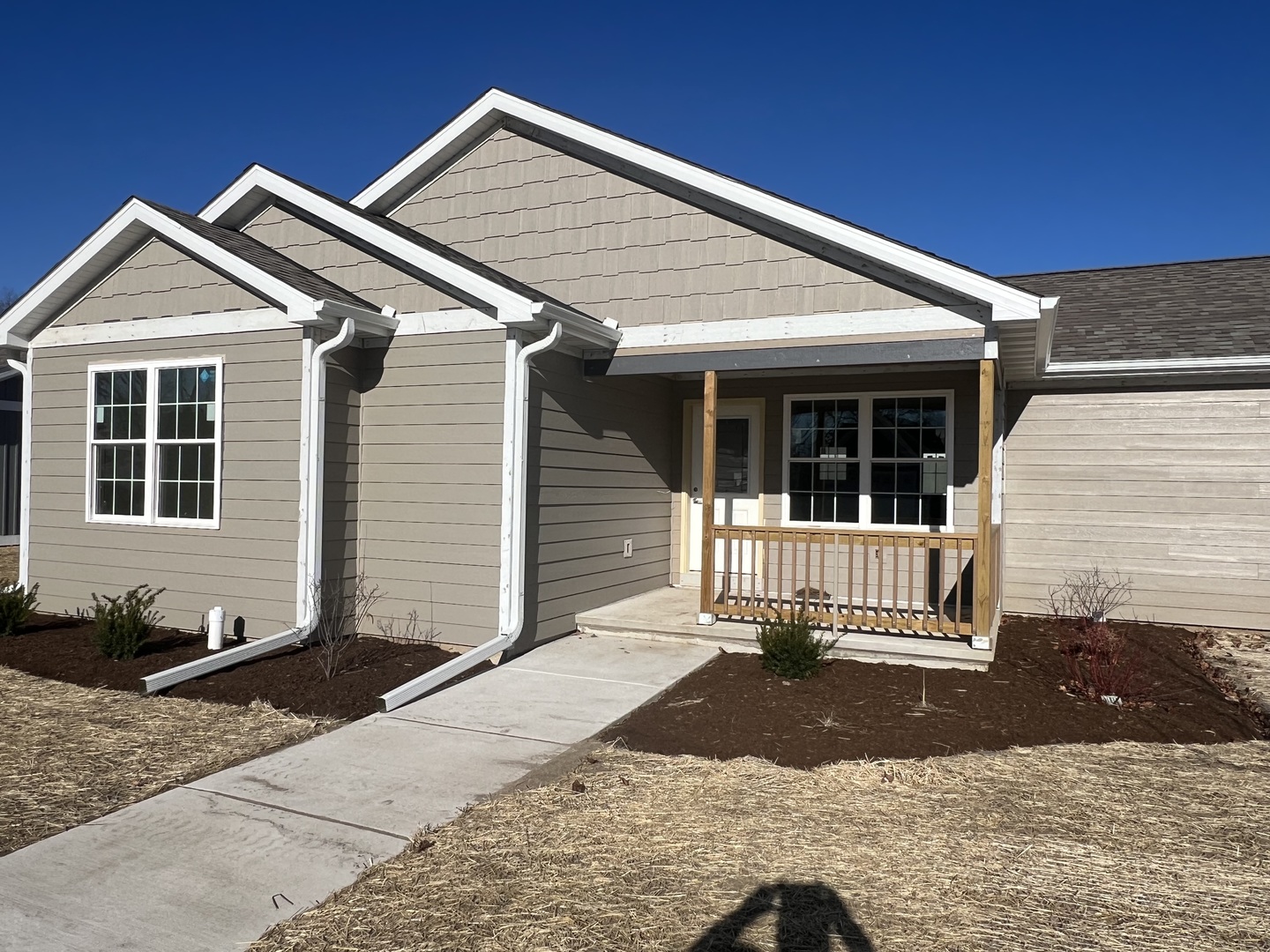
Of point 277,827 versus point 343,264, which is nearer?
point 277,827

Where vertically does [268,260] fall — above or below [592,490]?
above

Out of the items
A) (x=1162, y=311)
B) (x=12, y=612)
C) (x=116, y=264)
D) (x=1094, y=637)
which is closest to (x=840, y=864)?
(x=1094, y=637)

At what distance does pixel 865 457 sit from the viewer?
30.4ft

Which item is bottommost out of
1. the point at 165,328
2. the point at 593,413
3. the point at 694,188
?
the point at 593,413

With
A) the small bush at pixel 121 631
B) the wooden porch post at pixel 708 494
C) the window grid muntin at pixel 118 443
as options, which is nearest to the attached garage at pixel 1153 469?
the wooden porch post at pixel 708 494

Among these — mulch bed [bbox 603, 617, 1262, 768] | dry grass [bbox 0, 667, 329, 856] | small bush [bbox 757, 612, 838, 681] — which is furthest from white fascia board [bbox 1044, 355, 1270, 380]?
dry grass [bbox 0, 667, 329, 856]

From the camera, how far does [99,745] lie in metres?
5.18

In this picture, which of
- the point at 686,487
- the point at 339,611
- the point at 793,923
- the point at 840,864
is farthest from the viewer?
the point at 686,487

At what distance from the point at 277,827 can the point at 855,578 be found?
6.71 metres

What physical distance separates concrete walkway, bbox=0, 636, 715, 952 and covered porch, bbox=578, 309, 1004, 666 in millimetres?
1991

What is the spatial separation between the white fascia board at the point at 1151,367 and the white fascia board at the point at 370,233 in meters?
5.63

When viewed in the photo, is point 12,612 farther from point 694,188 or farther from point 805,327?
point 805,327

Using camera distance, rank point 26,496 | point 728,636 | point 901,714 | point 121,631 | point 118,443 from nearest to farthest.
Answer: point 901,714 < point 121,631 < point 728,636 < point 118,443 < point 26,496

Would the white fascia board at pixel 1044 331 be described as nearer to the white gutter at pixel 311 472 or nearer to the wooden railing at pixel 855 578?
the wooden railing at pixel 855 578
